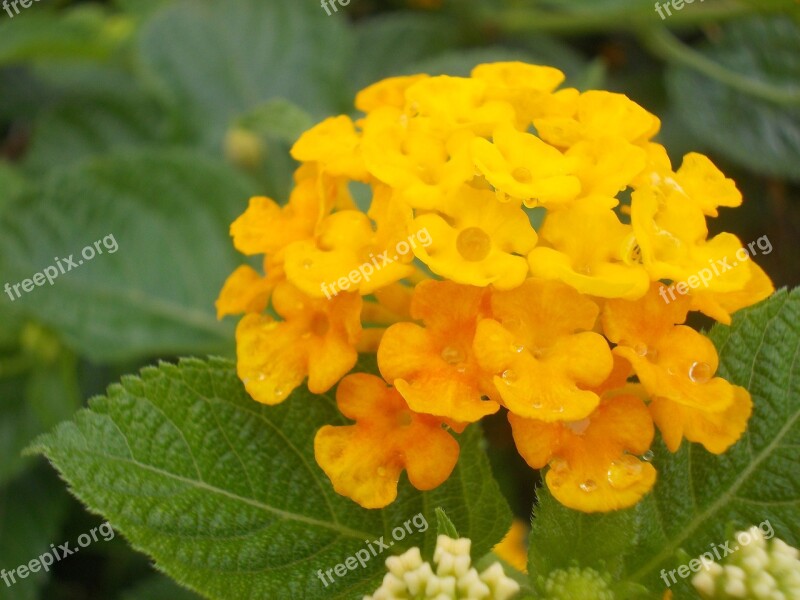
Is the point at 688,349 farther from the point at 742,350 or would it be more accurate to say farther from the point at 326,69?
the point at 326,69

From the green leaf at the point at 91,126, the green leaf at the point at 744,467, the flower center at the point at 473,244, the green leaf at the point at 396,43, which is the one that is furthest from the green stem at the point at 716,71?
the flower center at the point at 473,244

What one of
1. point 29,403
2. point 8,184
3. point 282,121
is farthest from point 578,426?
point 8,184

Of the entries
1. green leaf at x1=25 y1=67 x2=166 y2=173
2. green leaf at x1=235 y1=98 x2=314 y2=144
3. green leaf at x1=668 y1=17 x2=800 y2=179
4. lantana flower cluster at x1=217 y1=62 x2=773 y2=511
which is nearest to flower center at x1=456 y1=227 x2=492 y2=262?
lantana flower cluster at x1=217 y1=62 x2=773 y2=511

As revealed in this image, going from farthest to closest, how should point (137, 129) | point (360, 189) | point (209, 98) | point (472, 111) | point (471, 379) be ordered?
point (137, 129)
point (209, 98)
point (360, 189)
point (472, 111)
point (471, 379)

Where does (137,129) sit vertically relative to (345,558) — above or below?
above

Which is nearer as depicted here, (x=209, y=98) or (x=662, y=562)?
(x=662, y=562)

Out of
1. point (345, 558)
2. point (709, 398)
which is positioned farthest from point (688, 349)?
point (345, 558)

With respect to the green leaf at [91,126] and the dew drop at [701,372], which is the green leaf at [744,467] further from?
the green leaf at [91,126]

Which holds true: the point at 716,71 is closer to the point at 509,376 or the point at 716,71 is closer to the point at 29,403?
the point at 509,376

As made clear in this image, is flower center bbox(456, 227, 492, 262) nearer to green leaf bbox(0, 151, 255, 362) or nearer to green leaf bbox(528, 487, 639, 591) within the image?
green leaf bbox(528, 487, 639, 591)
